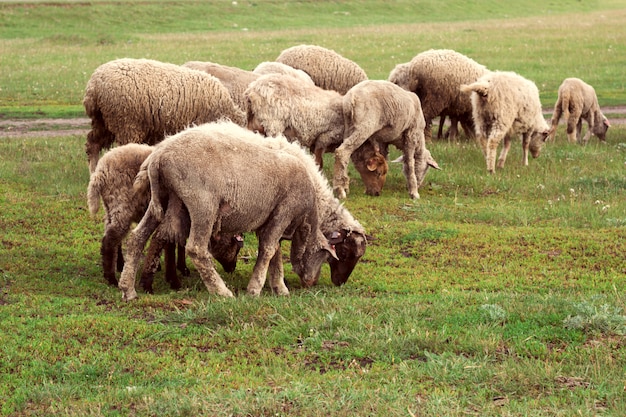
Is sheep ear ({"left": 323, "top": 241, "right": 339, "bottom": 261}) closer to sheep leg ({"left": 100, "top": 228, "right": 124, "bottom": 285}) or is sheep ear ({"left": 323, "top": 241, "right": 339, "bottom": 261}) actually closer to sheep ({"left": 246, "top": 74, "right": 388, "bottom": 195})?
sheep leg ({"left": 100, "top": 228, "right": 124, "bottom": 285})

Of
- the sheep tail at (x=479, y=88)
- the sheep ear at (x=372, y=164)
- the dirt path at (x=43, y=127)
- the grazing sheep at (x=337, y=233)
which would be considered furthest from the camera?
the dirt path at (x=43, y=127)

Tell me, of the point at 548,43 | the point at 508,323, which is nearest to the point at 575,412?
the point at 508,323

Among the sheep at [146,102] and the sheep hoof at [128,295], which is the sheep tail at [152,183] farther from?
the sheep at [146,102]

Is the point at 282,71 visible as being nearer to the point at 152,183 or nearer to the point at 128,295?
the point at 152,183

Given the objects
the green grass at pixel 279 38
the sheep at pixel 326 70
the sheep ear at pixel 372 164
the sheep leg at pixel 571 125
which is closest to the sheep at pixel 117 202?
the sheep ear at pixel 372 164

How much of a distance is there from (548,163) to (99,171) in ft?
29.7

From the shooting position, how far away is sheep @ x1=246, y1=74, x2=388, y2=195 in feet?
40.6

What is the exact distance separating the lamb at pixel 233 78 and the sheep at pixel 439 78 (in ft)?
14.0

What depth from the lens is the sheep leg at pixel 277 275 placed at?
8883 millimetres

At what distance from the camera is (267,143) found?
28.7 feet

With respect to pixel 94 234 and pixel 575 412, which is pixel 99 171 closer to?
pixel 94 234

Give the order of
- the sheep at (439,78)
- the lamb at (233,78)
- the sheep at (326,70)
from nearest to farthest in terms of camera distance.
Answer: the lamb at (233,78), the sheep at (326,70), the sheep at (439,78)

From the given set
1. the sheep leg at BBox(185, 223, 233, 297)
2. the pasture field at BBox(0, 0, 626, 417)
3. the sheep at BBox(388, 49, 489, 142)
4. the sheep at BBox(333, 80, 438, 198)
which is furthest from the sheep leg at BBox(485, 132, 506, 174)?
the sheep leg at BBox(185, 223, 233, 297)

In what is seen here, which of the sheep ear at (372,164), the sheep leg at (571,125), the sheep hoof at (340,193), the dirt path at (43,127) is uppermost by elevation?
the sheep ear at (372,164)
